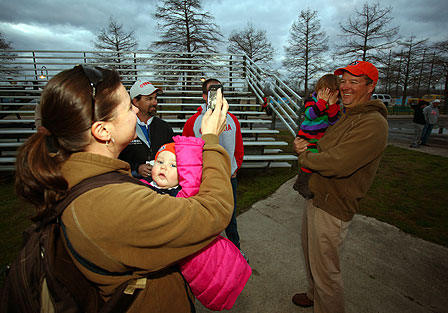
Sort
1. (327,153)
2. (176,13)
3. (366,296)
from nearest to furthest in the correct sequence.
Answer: (327,153) → (366,296) → (176,13)

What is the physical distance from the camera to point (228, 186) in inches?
41.3

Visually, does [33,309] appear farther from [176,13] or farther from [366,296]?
[176,13]

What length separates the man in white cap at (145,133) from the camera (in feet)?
9.43

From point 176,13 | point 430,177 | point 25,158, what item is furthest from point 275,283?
point 176,13

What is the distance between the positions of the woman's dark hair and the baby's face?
1.93ft

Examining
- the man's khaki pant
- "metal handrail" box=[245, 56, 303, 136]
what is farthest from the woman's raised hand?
"metal handrail" box=[245, 56, 303, 136]

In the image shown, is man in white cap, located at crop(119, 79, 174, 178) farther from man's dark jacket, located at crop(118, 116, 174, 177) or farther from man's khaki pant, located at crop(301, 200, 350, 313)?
man's khaki pant, located at crop(301, 200, 350, 313)

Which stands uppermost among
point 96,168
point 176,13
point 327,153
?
point 176,13

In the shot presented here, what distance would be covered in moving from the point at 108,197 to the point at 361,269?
318cm

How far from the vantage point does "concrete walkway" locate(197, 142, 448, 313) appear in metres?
2.42

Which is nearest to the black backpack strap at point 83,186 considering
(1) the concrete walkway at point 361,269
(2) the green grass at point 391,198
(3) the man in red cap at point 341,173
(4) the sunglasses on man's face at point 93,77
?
(4) the sunglasses on man's face at point 93,77

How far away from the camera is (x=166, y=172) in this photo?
1520 millimetres

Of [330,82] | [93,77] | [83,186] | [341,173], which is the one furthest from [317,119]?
[83,186]

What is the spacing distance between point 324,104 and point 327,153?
1268 mm
